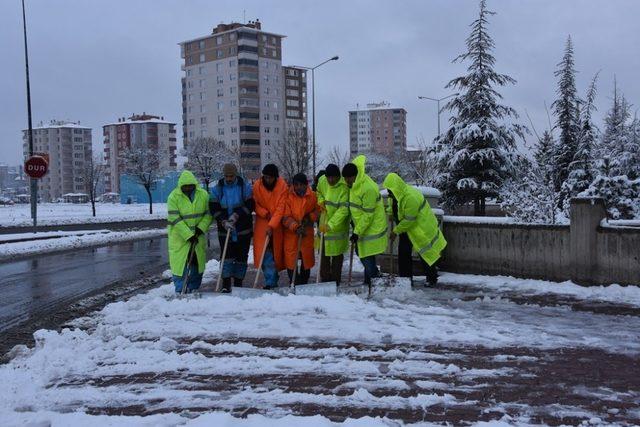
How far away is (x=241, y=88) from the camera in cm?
10156

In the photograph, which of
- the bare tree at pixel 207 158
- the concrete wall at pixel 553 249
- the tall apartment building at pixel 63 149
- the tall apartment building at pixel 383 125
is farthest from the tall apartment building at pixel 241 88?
the concrete wall at pixel 553 249

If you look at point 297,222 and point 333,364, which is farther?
point 297,222

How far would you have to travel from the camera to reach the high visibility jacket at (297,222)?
28.9 feet

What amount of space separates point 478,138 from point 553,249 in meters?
12.3

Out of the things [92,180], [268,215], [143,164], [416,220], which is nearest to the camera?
[268,215]

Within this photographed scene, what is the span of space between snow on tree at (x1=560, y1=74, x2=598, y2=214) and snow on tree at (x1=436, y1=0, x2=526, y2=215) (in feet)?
7.87

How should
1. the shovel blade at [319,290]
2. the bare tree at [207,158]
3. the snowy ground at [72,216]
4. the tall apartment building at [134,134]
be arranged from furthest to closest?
the tall apartment building at [134,134] < the bare tree at [207,158] < the snowy ground at [72,216] < the shovel blade at [319,290]

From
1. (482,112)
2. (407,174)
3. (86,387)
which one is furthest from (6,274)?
(407,174)

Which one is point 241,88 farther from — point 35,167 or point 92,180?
point 35,167

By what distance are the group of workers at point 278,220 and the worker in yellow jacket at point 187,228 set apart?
14 millimetres

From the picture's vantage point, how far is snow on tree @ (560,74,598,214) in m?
21.8

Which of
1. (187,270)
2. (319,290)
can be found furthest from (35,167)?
(319,290)

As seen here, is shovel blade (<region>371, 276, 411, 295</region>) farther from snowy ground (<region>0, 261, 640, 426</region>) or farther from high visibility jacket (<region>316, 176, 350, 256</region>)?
high visibility jacket (<region>316, 176, 350, 256</region>)

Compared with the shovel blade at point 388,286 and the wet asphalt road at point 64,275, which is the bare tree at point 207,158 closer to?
the wet asphalt road at point 64,275
